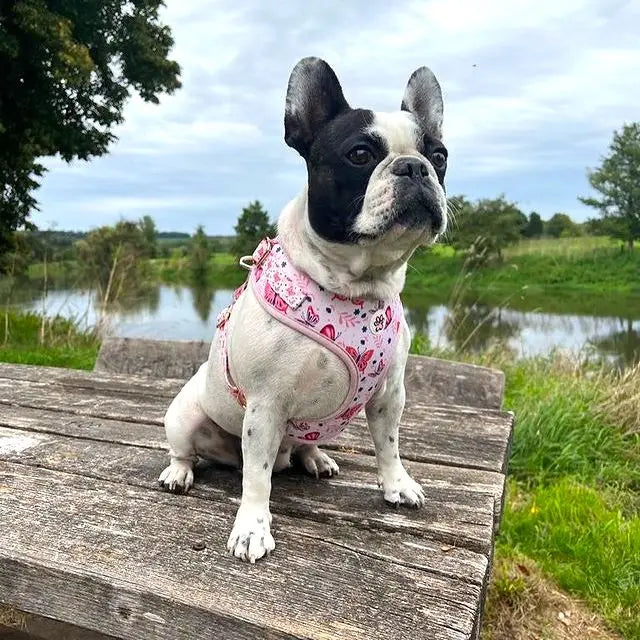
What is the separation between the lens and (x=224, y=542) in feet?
5.49

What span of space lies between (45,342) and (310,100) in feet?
20.7

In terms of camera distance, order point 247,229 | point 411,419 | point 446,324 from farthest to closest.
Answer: point 247,229
point 446,324
point 411,419

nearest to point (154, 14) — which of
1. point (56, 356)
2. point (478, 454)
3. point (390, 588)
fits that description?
point (56, 356)

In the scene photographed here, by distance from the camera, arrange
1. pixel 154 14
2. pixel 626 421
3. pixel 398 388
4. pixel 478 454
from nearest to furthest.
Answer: pixel 398 388
pixel 478 454
pixel 626 421
pixel 154 14

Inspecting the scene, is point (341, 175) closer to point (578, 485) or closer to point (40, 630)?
point (40, 630)

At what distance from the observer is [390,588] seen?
147 cm

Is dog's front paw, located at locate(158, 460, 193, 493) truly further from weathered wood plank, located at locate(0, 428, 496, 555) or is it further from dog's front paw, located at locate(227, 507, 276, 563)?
dog's front paw, located at locate(227, 507, 276, 563)

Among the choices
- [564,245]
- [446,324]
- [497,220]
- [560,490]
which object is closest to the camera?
[560,490]

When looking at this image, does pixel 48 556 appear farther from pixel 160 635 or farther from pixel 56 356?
pixel 56 356

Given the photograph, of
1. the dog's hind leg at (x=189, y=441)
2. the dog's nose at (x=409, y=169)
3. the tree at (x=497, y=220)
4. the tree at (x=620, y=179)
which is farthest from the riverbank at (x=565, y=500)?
the tree at (x=620, y=179)

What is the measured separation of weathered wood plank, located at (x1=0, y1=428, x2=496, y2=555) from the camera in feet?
5.85

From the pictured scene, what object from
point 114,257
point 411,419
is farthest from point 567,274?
point 411,419

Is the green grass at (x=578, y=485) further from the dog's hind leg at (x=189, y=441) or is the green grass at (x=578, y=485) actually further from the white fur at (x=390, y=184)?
the white fur at (x=390, y=184)

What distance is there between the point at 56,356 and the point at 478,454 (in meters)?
4.66
